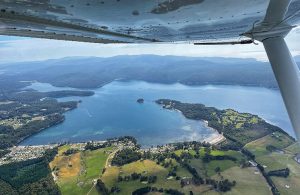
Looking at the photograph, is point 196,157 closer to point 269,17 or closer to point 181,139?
point 181,139

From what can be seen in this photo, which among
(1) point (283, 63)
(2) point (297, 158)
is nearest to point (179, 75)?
(2) point (297, 158)

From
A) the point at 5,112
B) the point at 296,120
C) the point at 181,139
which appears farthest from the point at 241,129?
the point at 5,112

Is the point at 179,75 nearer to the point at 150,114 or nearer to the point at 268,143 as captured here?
the point at 150,114

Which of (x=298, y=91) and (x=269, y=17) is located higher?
(x=269, y=17)

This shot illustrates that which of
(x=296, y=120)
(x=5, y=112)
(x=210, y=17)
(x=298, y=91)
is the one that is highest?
(x=210, y=17)

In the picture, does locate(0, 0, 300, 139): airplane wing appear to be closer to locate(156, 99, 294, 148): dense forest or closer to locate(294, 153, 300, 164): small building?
locate(294, 153, 300, 164): small building

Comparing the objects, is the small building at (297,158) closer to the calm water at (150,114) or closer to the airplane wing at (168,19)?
the calm water at (150,114)
